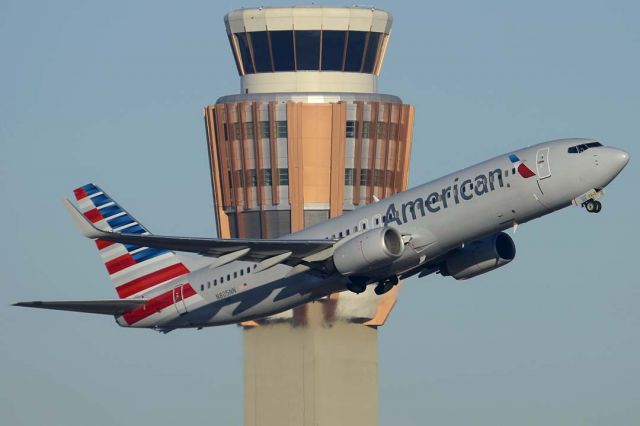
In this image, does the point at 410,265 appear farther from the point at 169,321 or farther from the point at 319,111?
the point at 319,111

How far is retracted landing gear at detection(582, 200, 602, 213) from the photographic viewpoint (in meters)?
106

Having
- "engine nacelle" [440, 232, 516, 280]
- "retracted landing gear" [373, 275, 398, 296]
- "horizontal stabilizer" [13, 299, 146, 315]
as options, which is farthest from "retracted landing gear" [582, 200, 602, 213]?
"horizontal stabilizer" [13, 299, 146, 315]

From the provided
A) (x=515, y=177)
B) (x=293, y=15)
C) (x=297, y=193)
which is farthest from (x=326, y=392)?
(x=515, y=177)

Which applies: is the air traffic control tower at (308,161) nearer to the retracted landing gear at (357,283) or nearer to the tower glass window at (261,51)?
the tower glass window at (261,51)

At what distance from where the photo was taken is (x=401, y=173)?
196250 millimetres

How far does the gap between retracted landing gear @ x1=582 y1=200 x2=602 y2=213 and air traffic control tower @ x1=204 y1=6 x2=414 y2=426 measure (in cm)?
8255

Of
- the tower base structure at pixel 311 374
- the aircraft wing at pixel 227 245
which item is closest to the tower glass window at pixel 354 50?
the tower base structure at pixel 311 374

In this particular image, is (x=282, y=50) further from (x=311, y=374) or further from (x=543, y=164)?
(x=543, y=164)

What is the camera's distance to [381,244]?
106938mm

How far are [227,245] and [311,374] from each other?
86988 mm

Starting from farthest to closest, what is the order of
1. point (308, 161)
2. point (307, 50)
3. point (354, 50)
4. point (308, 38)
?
point (308, 161)
point (354, 50)
point (307, 50)
point (308, 38)

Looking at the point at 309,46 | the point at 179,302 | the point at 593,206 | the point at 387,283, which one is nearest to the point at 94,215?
the point at 179,302

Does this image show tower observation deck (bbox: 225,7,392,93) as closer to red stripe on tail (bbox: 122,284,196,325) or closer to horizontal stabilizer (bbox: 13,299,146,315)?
red stripe on tail (bbox: 122,284,196,325)

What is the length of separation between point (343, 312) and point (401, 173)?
15662 millimetres
